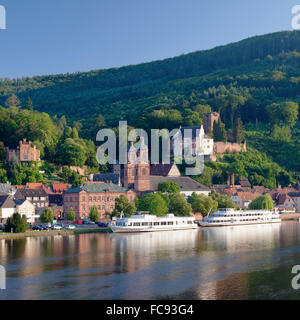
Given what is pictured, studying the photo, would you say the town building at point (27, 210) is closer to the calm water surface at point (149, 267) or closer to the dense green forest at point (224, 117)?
the calm water surface at point (149, 267)

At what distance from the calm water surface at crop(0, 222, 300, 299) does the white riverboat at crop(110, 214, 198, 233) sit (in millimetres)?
6893

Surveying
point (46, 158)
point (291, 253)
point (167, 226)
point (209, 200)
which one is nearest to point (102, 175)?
point (46, 158)

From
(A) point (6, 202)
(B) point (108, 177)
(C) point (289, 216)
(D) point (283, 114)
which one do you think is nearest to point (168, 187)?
(B) point (108, 177)

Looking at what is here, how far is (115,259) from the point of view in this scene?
46.3 m

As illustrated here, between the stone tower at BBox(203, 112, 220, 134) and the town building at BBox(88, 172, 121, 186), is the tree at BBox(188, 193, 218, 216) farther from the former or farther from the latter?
the stone tower at BBox(203, 112, 220, 134)

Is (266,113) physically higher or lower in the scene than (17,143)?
higher

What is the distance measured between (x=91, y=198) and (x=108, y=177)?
50.4ft

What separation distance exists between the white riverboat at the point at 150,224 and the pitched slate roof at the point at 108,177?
20.1 metres

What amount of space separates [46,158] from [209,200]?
2928 cm

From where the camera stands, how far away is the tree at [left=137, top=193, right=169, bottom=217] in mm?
80312

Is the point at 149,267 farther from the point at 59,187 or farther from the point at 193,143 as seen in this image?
the point at 193,143

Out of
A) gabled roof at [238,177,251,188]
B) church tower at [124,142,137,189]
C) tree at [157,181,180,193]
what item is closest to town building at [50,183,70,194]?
church tower at [124,142,137,189]

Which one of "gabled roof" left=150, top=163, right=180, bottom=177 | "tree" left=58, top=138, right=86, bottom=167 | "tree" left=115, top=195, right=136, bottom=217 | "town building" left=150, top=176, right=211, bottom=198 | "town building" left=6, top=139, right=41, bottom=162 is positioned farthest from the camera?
"gabled roof" left=150, top=163, right=180, bottom=177
